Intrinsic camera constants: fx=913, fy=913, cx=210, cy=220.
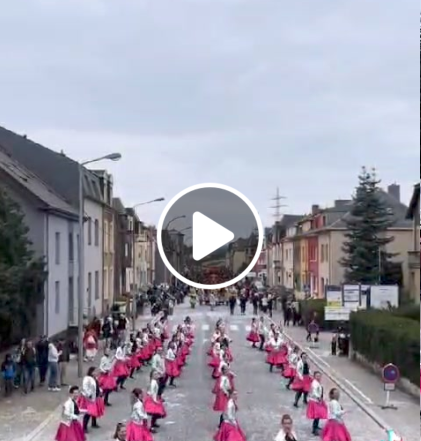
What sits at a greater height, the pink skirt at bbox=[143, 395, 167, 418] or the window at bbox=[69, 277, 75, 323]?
the window at bbox=[69, 277, 75, 323]

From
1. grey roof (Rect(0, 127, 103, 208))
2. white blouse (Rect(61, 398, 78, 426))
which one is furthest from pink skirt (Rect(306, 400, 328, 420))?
grey roof (Rect(0, 127, 103, 208))

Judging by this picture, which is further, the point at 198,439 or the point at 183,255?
the point at 198,439

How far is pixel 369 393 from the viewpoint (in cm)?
2606

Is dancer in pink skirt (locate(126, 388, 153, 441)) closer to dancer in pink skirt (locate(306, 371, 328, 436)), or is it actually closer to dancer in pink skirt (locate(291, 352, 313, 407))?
dancer in pink skirt (locate(306, 371, 328, 436))

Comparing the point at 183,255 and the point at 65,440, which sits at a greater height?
the point at 183,255

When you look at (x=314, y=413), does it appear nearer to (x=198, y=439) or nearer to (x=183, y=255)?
(x=198, y=439)

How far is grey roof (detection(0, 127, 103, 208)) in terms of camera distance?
154ft

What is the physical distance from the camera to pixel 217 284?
15.3m

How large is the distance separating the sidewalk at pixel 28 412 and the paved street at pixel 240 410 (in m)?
0.27

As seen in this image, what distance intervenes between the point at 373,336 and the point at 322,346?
10923 mm

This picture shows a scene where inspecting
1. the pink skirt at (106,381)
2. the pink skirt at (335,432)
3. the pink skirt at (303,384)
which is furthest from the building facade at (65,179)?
the pink skirt at (335,432)

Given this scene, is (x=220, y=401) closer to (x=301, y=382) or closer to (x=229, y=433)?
(x=301, y=382)

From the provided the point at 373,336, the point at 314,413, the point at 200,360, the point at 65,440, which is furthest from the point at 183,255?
the point at 200,360

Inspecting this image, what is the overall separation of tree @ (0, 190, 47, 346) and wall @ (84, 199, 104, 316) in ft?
55.9
